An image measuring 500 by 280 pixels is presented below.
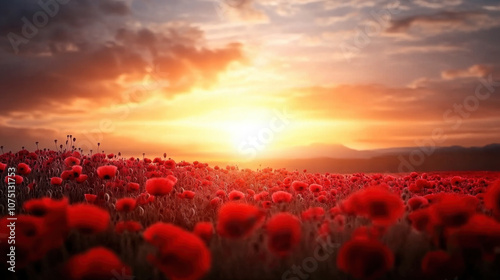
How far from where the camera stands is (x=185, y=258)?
2369mm

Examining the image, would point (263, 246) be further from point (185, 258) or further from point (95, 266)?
point (95, 266)

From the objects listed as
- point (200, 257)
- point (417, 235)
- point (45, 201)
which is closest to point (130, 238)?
point (45, 201)

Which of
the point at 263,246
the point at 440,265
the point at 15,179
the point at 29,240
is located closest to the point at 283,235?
the point at 263,246

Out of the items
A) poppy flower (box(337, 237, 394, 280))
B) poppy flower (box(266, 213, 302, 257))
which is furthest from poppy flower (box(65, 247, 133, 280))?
poppy flower (box(337, 237, 394, 280))

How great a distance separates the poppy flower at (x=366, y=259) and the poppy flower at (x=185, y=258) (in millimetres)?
852

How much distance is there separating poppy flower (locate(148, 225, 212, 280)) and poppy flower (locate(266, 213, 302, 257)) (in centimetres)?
54

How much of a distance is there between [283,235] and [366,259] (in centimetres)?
54

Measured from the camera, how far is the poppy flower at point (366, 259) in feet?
8.39

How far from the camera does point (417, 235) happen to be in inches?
141

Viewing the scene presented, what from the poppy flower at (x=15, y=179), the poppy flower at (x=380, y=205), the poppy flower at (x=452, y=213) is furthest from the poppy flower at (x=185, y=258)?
the poppy flower at (x=15, y=179)

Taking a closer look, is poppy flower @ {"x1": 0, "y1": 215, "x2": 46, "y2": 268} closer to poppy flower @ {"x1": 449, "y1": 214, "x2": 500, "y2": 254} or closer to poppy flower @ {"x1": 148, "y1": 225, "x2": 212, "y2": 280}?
poppy flower @ {"x1": 148, "y1": 225, "x2": 212, "y2": 280}

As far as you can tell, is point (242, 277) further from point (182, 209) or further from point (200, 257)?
point (182, 209)

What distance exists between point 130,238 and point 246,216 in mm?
1566

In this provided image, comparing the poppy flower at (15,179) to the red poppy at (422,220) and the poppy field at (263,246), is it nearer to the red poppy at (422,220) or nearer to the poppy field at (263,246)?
the poppy field at (263,246)
